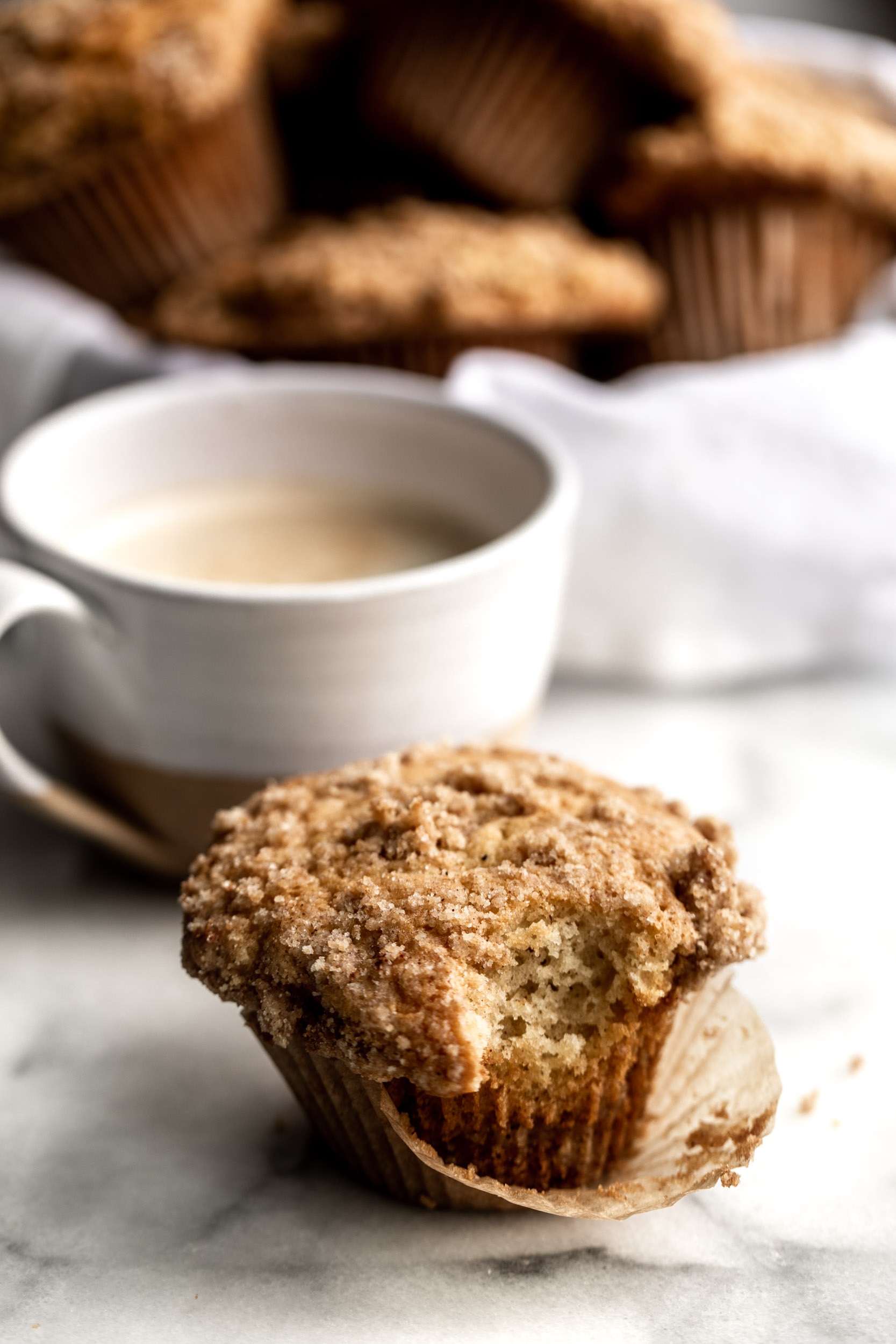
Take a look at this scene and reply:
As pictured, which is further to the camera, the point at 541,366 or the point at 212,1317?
the point at 541,366

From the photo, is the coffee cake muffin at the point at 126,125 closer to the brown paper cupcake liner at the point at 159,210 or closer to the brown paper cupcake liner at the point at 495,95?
the brown paper cupcake liner at the point at 159,210

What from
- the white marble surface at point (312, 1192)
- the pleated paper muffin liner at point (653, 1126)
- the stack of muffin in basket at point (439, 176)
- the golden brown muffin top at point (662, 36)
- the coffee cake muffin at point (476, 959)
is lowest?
the white marble surface at point (312, 1192)

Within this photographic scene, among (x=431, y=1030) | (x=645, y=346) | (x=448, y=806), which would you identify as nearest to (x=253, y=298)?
(x=645, y=346)

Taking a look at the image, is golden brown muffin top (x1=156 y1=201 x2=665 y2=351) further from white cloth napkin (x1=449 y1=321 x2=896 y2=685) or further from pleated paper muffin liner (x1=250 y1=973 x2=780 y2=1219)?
pleated paper muffin liner (x1=250 y1=973 x2=780 y2=1219)

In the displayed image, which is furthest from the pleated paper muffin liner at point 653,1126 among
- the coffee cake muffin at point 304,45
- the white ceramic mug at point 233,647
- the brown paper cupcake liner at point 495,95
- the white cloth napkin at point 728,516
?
the coffee cake muffin at point 304,45

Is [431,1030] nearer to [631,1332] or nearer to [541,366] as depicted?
[631,1332]

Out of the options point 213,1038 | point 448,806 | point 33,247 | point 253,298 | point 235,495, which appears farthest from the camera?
point 33,247

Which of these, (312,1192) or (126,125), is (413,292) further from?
(312,1192)
